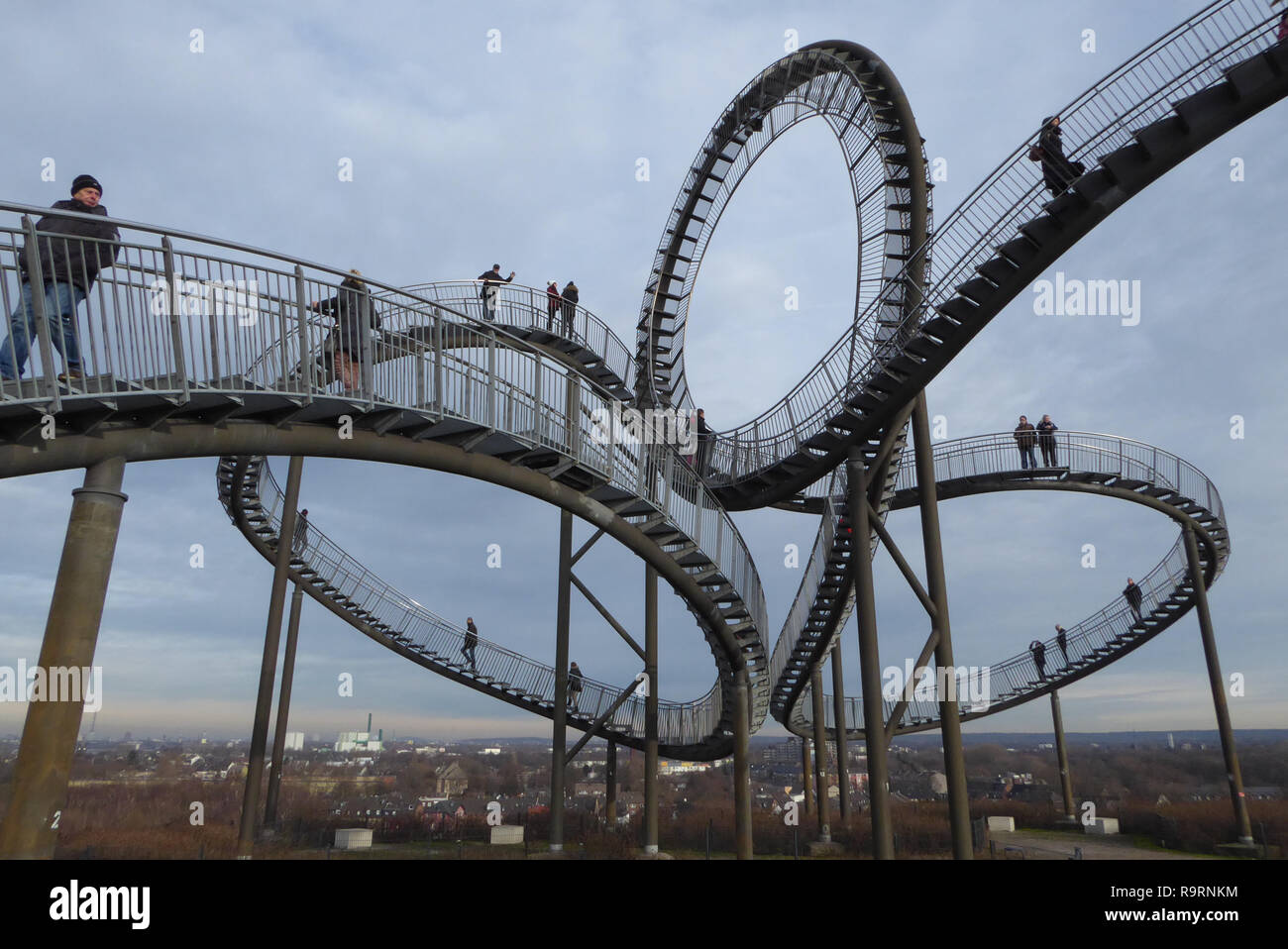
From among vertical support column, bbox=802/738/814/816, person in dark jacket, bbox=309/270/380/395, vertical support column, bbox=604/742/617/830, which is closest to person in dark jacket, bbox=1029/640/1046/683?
vertical support column, bbox=802/738/814/816

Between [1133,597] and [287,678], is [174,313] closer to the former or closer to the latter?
[287,678]

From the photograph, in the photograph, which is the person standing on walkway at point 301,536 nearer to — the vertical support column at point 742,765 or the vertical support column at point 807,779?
the vertical support column at point 742,765

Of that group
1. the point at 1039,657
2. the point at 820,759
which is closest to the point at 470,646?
the point at 820,759

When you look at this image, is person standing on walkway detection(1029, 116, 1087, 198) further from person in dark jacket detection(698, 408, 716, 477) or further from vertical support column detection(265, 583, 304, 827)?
vertical support column detection(265, 583, 304, 827)

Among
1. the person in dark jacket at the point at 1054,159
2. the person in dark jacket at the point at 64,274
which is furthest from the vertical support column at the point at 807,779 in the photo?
the person in dark jacket at the point at 64,274

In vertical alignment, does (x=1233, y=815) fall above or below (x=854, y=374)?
below
